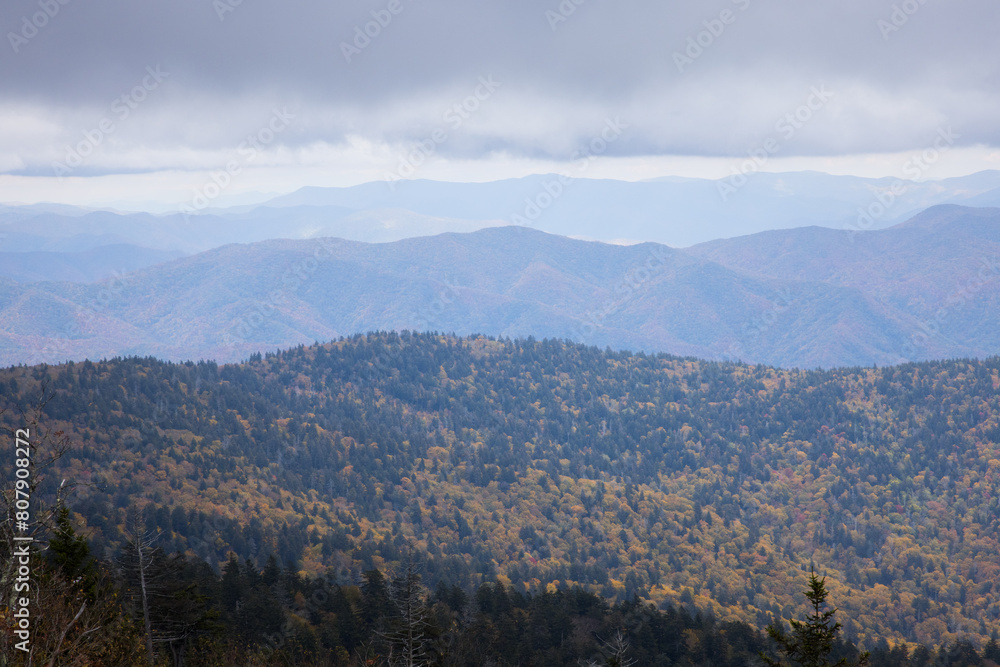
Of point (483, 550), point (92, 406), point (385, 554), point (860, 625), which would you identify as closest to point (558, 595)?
point (385, 554)

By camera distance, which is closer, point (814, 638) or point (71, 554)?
point (814, 638)

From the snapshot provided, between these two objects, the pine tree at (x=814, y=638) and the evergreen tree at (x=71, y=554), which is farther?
the evergreen tree at (x=71, y=554)

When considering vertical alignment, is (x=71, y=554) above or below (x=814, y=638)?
above

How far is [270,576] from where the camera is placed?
92.1m

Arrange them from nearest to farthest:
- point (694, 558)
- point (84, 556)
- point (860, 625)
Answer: point (84, 556) → point (860, 625) → point (694, 558)

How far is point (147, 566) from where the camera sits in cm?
3950

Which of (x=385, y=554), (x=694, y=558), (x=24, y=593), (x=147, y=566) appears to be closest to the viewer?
(x=24, y=593)

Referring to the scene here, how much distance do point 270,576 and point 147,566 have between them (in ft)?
184

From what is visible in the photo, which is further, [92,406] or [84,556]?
[92,406]

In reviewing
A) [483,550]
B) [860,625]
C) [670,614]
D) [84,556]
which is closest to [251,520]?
[483,550]

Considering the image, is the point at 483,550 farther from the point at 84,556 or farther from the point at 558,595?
the point at 84,556

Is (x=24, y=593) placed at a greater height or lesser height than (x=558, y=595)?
greater

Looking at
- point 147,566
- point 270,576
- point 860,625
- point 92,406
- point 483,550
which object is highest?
point 92,406

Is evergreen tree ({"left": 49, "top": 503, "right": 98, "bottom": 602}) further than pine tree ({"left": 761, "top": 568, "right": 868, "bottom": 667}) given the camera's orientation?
Yes
